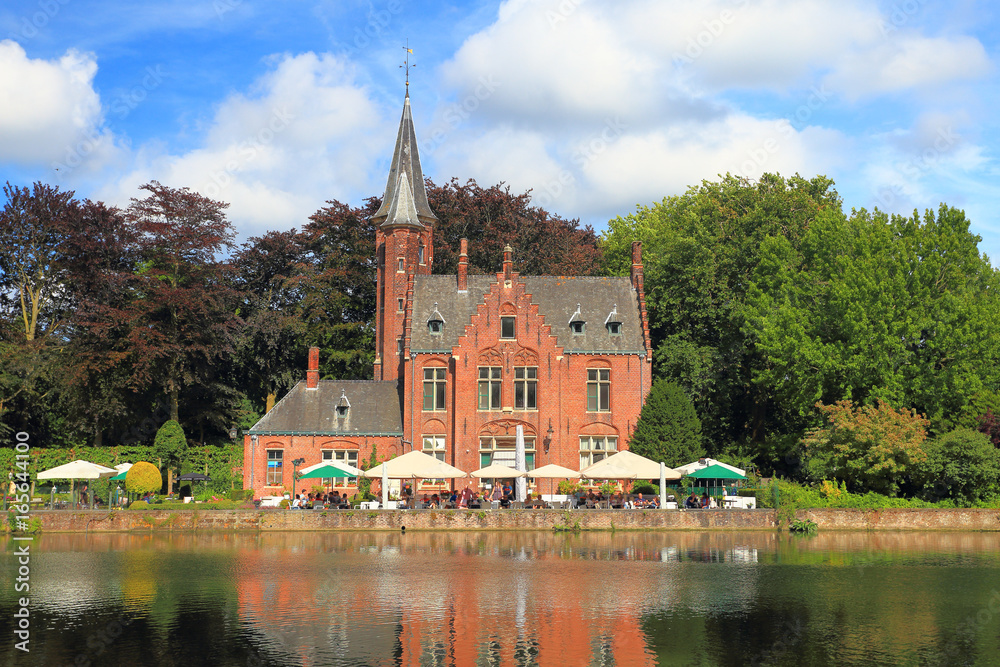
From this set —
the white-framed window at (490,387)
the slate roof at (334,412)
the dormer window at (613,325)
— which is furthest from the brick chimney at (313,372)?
the dormer window at (613,325)

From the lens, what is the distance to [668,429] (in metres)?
45.8

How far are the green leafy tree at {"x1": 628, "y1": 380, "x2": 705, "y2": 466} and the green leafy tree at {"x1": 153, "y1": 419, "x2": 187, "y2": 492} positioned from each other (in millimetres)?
23530

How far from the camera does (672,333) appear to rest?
55094mm

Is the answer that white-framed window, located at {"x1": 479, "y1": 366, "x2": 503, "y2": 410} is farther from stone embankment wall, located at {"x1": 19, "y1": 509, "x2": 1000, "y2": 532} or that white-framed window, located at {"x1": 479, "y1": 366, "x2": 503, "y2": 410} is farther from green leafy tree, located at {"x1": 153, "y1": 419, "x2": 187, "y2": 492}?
green leafy tree, located at {"x1": 153, "y1": 419, "x2": 187, "y2": 492}

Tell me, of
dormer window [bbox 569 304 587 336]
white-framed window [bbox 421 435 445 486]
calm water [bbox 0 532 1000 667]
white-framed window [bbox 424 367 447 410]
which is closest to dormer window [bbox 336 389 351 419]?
white-framed window [bbox 424 367 447 410]

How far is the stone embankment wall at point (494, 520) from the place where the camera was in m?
38.2

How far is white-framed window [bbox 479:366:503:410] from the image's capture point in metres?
49.8

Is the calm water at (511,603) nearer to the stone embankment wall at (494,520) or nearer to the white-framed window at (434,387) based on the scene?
the stone embankment wall at (494,520)

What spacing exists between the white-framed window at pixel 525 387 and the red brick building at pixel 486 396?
0.05 m

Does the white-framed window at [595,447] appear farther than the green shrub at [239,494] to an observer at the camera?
Yes

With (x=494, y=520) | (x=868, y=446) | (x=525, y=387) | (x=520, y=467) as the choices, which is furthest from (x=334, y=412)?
(x=868, y=446)

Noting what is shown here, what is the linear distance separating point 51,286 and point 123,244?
5.27 meters

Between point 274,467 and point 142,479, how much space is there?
7040mm

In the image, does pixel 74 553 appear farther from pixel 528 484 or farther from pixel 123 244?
pixel 123 244
